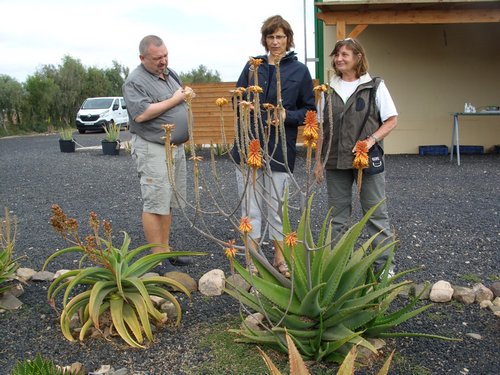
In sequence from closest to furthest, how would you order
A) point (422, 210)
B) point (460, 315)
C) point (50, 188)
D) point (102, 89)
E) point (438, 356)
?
point (438, 356) < point (460, 315) < point (422, 210) < point (50, 188) < point (102, 89)

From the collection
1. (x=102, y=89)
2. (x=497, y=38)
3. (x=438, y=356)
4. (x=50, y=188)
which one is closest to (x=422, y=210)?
(x=438, y=356)

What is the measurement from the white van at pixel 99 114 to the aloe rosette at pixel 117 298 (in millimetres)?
24877

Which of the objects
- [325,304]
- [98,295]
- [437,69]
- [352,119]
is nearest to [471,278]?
[352,119]

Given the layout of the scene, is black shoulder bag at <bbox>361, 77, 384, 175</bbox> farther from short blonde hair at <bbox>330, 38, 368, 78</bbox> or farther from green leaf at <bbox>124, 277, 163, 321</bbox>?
green leaf at <bbox>124, 277, 163, 321</bbox>

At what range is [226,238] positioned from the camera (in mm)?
5410

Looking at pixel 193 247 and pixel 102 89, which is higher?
pixel 102 89

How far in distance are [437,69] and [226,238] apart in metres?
8.14

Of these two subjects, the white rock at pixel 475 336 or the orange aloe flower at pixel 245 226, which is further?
the white rock at pixel 475 336

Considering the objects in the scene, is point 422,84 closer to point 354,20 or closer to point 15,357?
point 354,20

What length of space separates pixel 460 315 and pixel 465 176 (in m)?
6.29

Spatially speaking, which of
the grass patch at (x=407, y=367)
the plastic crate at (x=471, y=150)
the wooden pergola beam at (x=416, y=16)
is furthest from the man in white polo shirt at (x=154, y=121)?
the plastic crate at (x=471, y=150)

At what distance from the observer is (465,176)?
9.09m

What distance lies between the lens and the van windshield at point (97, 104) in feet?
96.1

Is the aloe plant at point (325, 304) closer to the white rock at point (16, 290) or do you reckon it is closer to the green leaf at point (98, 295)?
the green leaf at point (98, 295)
